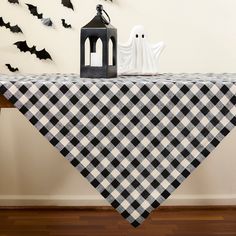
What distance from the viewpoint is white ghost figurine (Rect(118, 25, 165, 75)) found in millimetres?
2268

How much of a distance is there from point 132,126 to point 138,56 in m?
0.65

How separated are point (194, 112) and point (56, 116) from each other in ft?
1.45

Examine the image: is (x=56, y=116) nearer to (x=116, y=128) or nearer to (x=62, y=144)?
(x=62, y=144)

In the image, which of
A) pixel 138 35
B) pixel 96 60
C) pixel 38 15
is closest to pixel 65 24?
pixel 38 15

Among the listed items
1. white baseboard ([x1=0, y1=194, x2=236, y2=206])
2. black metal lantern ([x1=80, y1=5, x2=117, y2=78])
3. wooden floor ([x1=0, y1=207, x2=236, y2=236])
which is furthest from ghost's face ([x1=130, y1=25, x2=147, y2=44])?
white baseboard ([x1=0, y1=194, x2=236, y2=206])

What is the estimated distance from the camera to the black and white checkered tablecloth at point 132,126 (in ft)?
5.60

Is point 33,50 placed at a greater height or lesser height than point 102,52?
lesser

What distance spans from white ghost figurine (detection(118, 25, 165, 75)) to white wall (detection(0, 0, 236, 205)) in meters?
0.52

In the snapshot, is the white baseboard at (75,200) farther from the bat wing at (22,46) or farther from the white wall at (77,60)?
the bat wing at (22,46)

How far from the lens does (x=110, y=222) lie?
104 inches

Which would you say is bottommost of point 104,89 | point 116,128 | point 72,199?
point 72,199

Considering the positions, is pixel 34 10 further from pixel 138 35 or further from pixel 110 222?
pixel 110 222

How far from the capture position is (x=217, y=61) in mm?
2842

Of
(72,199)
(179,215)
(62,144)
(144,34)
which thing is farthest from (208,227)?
(62,144)
